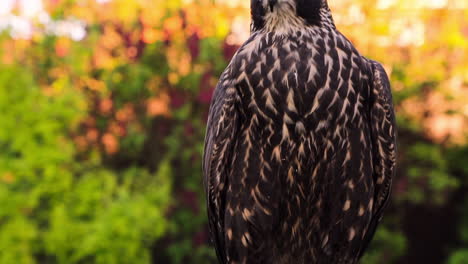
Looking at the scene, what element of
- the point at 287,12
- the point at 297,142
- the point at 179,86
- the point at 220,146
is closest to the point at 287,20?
the point at 287,12

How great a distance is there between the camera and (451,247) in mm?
10531

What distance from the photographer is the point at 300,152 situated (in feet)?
9.24

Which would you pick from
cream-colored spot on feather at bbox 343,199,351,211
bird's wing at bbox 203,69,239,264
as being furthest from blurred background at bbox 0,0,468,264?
cream-colored spot on feather at bbox 343,199,351,211

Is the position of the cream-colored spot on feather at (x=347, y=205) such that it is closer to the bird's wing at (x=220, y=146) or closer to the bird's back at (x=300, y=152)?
the bird's back at (x=300, y=152)

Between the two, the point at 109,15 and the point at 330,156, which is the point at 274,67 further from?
the point at 109,15

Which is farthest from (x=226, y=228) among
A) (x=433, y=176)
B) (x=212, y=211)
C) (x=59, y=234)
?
(x=433, y=176)

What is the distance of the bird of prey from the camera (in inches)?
110

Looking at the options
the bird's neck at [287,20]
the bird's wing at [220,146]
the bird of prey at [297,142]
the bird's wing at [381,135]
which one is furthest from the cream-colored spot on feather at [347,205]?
the bird's neck at [287,20]

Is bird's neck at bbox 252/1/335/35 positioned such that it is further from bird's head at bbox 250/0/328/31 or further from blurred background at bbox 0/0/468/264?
blurred background at bbox 0/0/468/264

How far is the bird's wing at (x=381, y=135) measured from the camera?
9.91 ft

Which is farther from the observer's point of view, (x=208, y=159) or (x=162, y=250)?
(x=162, y=250)

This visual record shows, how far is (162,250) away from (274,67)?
6.73 meters

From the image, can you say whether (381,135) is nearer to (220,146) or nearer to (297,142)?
(297,142)

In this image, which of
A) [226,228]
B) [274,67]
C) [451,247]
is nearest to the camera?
[274,67]
